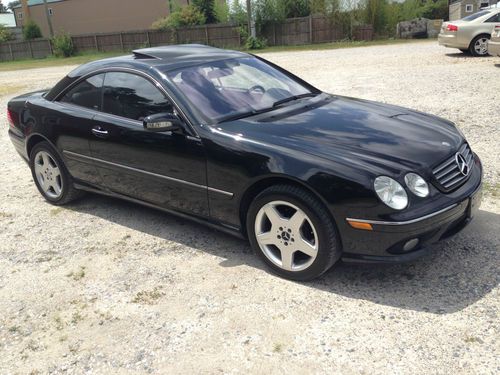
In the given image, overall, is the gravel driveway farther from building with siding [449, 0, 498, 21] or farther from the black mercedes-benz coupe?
building with siding [449, 0, 498, 21]

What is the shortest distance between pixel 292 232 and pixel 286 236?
71 millimetres

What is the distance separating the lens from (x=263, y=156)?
11.5 feet

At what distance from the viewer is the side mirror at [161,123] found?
150 inches

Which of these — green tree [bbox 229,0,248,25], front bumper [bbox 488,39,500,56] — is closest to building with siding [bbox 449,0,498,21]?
green tree [bbox 229,0,248,25]

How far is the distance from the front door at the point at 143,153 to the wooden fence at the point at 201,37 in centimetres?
2475

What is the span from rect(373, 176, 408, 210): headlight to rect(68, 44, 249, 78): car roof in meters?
2.09

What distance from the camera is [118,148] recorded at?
14.5 feet

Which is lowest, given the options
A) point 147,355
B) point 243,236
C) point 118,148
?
point 147,355

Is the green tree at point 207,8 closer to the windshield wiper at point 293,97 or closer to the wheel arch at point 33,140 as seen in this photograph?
the wheel arch at point 33,140

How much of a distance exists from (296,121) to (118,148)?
5.32 feet

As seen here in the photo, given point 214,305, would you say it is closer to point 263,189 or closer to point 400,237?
point 263,189

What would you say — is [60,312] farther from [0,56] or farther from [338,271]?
[0,56]

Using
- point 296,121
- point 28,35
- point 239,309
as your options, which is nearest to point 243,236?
point 239,309

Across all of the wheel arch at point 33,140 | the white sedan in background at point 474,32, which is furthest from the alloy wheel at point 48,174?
the white sedan in background at point 474,32
